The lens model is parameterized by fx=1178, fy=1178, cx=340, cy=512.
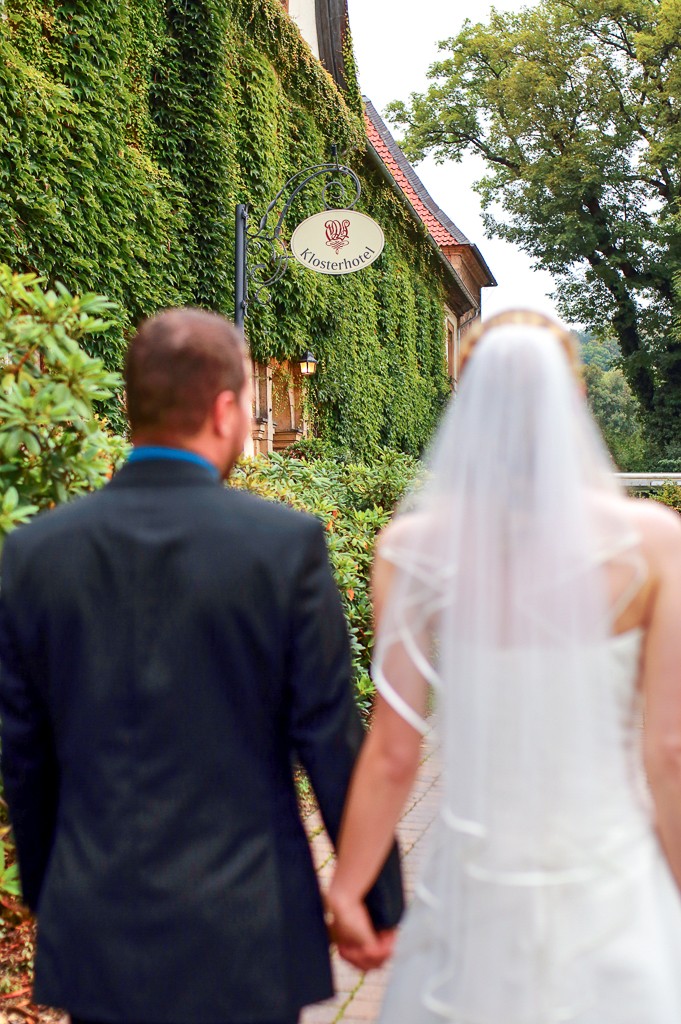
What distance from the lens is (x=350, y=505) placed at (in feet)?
34.6

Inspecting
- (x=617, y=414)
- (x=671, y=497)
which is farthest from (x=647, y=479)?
(x=617, y=414)

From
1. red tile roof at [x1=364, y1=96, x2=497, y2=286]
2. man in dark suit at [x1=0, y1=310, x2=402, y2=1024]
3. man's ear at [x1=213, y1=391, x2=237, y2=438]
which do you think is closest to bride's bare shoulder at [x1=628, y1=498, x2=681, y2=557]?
man in dark suit at [x1=0, y1=310, x2=402, y2=1024]

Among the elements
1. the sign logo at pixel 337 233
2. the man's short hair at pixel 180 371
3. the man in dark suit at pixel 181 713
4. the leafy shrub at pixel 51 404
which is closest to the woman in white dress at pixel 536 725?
the man in dark suit at pixel 181 713

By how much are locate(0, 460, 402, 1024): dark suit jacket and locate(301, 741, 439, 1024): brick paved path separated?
0.41 metres

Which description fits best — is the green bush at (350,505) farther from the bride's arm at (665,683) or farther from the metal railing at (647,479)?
the metal railing at (647,479)

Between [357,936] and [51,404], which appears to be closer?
[357,936]

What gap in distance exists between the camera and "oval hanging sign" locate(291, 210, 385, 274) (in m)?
12.8

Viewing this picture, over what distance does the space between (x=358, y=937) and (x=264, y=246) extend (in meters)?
12.2

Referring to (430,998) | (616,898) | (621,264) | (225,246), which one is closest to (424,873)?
(430,998)

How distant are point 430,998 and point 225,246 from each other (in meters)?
11.0

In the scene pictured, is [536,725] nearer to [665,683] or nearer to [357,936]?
[665,683]

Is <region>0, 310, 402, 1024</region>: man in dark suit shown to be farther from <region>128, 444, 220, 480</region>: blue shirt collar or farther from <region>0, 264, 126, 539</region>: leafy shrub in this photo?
<region>0, 264, 126, 539</region>: leafy shrub

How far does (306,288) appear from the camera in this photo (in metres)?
15.9

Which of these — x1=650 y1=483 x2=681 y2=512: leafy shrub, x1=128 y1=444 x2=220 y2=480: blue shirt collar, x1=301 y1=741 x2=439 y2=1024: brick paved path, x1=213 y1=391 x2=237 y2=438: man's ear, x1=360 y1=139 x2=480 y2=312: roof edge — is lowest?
x1=650 y1=483 x2=681 y2=512: leafy shrub
